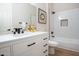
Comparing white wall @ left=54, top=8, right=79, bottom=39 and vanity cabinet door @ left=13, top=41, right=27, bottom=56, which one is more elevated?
white wall @ left=54, top=8, right=79, bottom=39

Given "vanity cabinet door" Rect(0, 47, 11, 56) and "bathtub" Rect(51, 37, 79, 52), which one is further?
"bathtub" Rect(51, 37, 79, 52)

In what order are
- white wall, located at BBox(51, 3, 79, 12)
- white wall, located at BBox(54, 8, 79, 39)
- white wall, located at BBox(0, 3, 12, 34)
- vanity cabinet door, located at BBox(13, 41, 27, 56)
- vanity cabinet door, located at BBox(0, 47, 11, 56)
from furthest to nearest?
1. white wall, located at BBox(54, 8, 79, 39)
2. white wall, located at BBox(51, 3, 79, 12)
3. white wall, located at BBox(0, 3, 12, 34)
4. vanity cabinet door, located at BBox(13, 41, 27, 56)
5. vanity cabinet door, located at BBox(0, 47, 11, 56)

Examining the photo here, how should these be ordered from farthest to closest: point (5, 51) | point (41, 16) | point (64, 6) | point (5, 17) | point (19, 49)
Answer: point (41, 16), point (64, 6), point (5, 17), point (19, 49), point (5, 51)

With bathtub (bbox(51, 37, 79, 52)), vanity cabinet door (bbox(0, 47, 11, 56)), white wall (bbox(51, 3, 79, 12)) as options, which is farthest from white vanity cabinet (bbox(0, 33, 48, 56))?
white wall (bbox(51, 3, 79, 12))

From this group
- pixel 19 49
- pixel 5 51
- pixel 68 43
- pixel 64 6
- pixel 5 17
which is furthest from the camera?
pixel 68 43

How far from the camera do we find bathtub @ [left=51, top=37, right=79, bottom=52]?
2.17 metres

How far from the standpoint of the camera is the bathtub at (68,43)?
7.13ft

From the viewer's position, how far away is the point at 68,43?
227 cm

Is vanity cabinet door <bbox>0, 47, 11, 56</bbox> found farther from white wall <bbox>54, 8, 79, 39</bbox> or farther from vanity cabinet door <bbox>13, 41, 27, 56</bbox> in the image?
white wall <bbox>54, 8, 79, 39</bbox>

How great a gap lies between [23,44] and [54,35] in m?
1.11

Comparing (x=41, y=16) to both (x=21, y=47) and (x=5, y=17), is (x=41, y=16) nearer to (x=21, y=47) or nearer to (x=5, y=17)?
(x=5, y=17)

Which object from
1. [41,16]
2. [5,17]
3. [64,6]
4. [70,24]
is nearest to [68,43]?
[70,24]

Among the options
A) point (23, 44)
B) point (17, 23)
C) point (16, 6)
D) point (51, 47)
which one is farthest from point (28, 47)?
point (51, 47)

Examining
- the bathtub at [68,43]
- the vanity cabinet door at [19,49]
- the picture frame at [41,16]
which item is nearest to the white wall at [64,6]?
the picture frame at [41,16]
